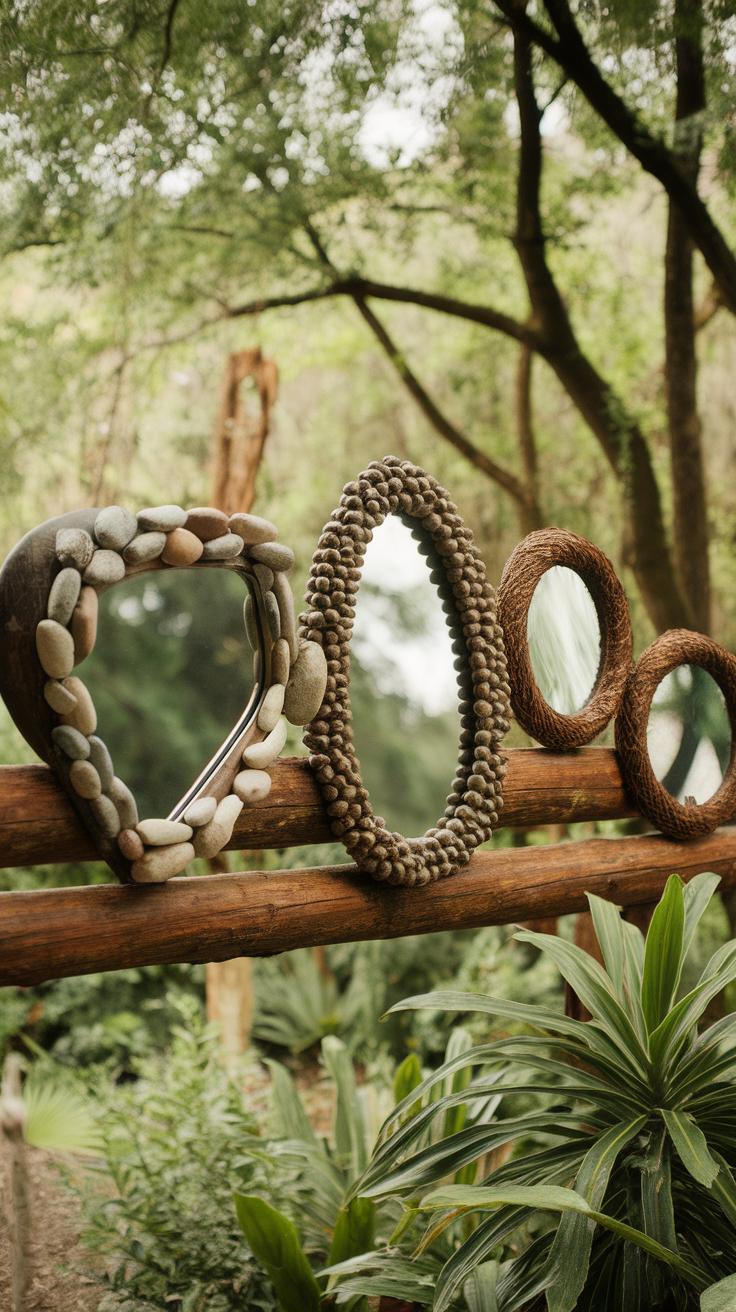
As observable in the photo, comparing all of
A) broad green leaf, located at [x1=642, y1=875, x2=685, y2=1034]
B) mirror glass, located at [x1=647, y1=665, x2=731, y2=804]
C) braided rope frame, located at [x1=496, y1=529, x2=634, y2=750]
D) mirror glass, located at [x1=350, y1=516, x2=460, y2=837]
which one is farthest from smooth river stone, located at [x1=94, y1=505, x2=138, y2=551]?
mirror glass, located at [x1=350, y1=516, x2=460, y2=837]

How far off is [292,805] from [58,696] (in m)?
0.34

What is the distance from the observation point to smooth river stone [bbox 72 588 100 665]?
819 millimetres

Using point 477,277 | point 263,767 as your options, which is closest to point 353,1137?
point 263,767

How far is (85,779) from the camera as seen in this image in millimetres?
836

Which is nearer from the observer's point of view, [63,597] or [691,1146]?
[63,597]

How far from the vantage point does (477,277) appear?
2.90 metres

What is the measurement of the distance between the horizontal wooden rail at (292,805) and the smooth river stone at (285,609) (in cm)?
17

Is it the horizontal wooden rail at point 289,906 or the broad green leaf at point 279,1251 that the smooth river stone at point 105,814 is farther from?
the broad green leaf at point 279,1251

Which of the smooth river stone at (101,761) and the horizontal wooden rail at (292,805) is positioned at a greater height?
the smooth river stone at (101,761)

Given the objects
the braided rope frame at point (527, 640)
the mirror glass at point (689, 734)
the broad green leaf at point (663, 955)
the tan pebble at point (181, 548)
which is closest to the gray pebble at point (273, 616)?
the tan pebble at point (181, 548)

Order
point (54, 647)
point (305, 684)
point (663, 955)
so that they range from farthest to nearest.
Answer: point (663, 955) → point (305, 684) → point (54, 647)

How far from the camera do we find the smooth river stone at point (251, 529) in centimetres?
95

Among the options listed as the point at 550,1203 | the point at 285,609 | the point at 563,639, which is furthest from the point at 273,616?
the point at 550,1203

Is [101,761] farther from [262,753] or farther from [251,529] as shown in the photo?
[251,529]
